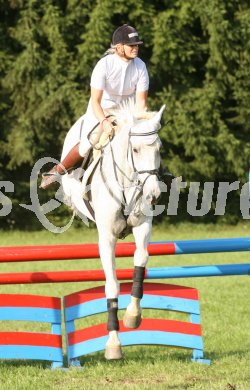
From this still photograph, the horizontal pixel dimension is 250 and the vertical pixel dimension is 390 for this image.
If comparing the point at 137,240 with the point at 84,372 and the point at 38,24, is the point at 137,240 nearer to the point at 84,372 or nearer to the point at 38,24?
the point at 84,372

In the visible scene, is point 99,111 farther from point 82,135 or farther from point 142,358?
point 142,358

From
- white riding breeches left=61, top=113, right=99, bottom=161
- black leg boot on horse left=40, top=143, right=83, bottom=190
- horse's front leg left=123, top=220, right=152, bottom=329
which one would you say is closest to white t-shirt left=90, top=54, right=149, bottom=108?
white riding breeches left=61, top=113, right=99, bottom=161

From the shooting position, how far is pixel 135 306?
7.17 meters

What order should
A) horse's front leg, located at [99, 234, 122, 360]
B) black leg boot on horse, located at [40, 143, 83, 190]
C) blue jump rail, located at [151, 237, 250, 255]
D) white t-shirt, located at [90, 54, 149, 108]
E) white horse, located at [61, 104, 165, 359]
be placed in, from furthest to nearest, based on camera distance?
black leg boot on horse, located at [40, 143, 83, 190], blue jump rail, located at [151, 237, 250, 255], white t-shirt, located at [90, 54, 149, 108], horse's front leg, located at [99, 234, 122, 360], white horse, located at [61, 104, 165, 359]

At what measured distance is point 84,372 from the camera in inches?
303

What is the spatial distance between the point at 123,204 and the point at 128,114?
27.7 inches

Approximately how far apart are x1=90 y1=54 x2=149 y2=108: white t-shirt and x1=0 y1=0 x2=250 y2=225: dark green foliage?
16622mm

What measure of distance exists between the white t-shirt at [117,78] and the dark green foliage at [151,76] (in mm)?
16622

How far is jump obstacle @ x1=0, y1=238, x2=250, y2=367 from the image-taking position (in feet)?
24.9

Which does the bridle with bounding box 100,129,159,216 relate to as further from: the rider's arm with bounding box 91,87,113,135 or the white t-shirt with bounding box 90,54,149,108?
the white t-shirt with bounding box 90,54,149,108

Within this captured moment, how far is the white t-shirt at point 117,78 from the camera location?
762 centimetres

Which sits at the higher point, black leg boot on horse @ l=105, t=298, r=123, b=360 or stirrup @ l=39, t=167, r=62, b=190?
stirrup @ l=39, t=167, r=62, b=190

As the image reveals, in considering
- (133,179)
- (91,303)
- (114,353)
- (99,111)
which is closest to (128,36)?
(99,111)

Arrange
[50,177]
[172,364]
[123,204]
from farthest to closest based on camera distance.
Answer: [50,177] < [172,364] < [123,204]
